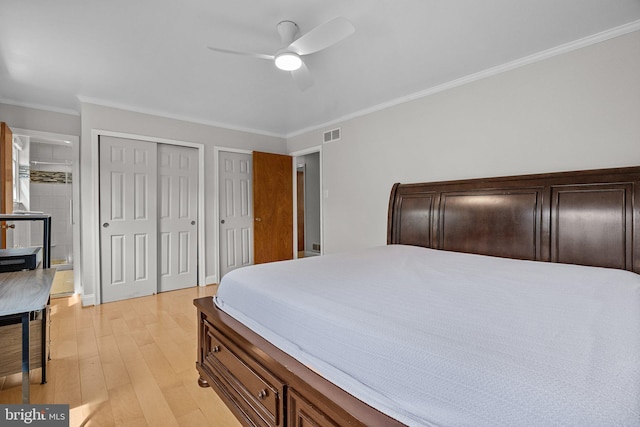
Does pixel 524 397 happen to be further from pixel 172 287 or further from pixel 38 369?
pixel 172 287

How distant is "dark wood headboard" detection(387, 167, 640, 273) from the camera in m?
1.93

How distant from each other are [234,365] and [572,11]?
2.98m

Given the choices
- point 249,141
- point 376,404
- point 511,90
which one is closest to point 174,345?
point 376,404

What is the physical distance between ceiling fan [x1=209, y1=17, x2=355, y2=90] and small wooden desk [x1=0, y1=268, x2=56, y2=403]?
5.58 feet

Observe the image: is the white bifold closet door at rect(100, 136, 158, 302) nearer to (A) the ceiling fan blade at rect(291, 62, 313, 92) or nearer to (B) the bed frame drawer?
(A) the ceiling fan blade at rect(291, 62, 313, 92)

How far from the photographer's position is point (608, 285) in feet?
4.72

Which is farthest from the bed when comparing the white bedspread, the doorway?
the doorway

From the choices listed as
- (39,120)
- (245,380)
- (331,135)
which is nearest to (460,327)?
(245,380)

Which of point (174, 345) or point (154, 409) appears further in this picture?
point (174, 345)

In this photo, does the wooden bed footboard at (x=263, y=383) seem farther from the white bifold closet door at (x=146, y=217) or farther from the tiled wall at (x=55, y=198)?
the tiled wall at (x=55, y=198)

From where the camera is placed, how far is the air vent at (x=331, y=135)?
4148mm

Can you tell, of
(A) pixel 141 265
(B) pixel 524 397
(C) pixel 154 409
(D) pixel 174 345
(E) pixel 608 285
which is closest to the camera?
(B) pixel 524 397
